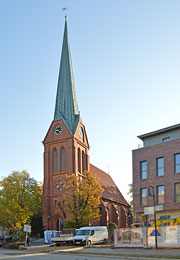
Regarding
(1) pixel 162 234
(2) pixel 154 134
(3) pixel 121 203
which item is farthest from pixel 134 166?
(3) pixel 121 203

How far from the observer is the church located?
65.5 m

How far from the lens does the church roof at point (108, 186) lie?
262 ft

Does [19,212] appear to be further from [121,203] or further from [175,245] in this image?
[121,203]

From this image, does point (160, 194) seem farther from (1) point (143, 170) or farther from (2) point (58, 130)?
(2) point (58, 130)

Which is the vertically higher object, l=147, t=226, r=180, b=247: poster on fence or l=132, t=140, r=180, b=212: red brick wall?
l=132, t=140, r=180, b=212: red brick wall

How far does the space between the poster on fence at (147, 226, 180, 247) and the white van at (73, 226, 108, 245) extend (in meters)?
10.6

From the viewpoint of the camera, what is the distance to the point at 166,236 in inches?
1179

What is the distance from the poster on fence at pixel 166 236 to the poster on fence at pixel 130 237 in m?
0.61

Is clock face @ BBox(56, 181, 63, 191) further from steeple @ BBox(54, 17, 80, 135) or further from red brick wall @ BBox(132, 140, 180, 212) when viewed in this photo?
red brick wall @ BBox(132, 140, 180, 212)

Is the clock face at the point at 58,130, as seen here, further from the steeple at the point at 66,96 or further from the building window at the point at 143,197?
the building window at the point at 143,197

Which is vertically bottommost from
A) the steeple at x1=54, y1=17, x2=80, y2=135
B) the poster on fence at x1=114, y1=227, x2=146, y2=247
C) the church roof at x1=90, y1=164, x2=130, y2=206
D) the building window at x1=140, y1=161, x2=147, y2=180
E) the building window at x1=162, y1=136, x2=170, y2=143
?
the poster on fence at x1=114, y1=227, x2=146, y2=247

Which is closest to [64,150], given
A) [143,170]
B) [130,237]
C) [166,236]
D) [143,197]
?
[143,170]

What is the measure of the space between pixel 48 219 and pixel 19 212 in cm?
1148

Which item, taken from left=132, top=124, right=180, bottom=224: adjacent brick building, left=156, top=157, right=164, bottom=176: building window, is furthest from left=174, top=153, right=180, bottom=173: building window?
left=156, top=157, right=164, bottom=176: building window
